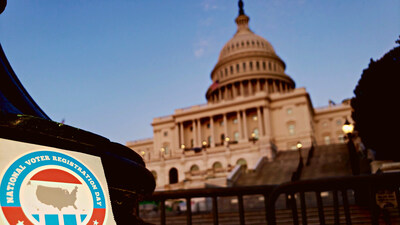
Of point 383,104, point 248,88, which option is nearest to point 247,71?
point 248,88

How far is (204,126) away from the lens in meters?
79.1

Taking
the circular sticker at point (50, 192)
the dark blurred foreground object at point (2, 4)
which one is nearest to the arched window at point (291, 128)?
the dark blurred foreground object at point (2, 4)

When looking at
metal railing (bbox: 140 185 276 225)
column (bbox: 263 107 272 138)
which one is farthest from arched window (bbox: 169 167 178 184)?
metal railing (bbox: 140 185 276 225)

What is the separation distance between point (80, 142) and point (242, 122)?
242 ft

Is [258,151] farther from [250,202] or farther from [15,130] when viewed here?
[15,130]

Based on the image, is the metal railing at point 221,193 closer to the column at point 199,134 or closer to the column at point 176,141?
the column at point 199,134

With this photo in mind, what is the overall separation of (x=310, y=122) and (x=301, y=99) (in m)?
4.04

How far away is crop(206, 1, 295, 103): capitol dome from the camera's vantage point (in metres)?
90.2

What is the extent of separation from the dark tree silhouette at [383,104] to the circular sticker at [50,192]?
62.4 feet

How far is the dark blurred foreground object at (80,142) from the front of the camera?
5.73ft

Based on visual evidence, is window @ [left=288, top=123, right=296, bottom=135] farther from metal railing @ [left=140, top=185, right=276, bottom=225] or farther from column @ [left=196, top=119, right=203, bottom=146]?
metal railing @ [left=140, top=185, right=276, bottom=225]

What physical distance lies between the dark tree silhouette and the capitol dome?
64.3 m

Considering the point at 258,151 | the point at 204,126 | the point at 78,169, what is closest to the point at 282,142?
the point at 204,126

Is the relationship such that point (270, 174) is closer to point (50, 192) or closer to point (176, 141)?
point (50, 192)
